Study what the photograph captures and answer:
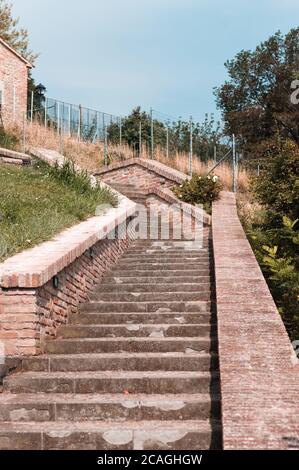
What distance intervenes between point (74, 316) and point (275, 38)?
23.0 m

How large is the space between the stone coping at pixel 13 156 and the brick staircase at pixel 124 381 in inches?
371

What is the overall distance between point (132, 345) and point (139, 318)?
82 cm

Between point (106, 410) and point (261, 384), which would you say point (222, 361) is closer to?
point (261, 384)

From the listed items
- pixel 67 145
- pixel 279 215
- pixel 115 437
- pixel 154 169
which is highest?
pixel 67 145

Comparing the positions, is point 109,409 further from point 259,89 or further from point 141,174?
point 259,89

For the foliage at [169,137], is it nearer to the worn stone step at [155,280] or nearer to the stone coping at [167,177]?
the stone coping at [167,177]

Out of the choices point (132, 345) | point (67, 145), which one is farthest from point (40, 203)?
point (67, 145)

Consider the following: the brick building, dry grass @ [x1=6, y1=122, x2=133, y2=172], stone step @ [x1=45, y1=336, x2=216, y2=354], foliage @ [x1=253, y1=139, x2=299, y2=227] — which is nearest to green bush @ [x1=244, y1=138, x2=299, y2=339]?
foliage @ [x1=253, y1=139, x2=299, y2=227]

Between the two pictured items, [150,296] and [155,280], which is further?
[155,280]

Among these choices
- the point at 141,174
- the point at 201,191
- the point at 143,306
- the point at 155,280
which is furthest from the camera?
the point at 141,174

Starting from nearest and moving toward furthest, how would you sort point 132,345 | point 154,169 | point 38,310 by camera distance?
point 38,310 → point 132,345 → point 154,169

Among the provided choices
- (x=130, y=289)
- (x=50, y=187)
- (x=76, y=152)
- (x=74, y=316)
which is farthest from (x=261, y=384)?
(x=76, y=152)

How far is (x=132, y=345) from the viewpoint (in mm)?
6523

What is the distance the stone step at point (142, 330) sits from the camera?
6852 mm
